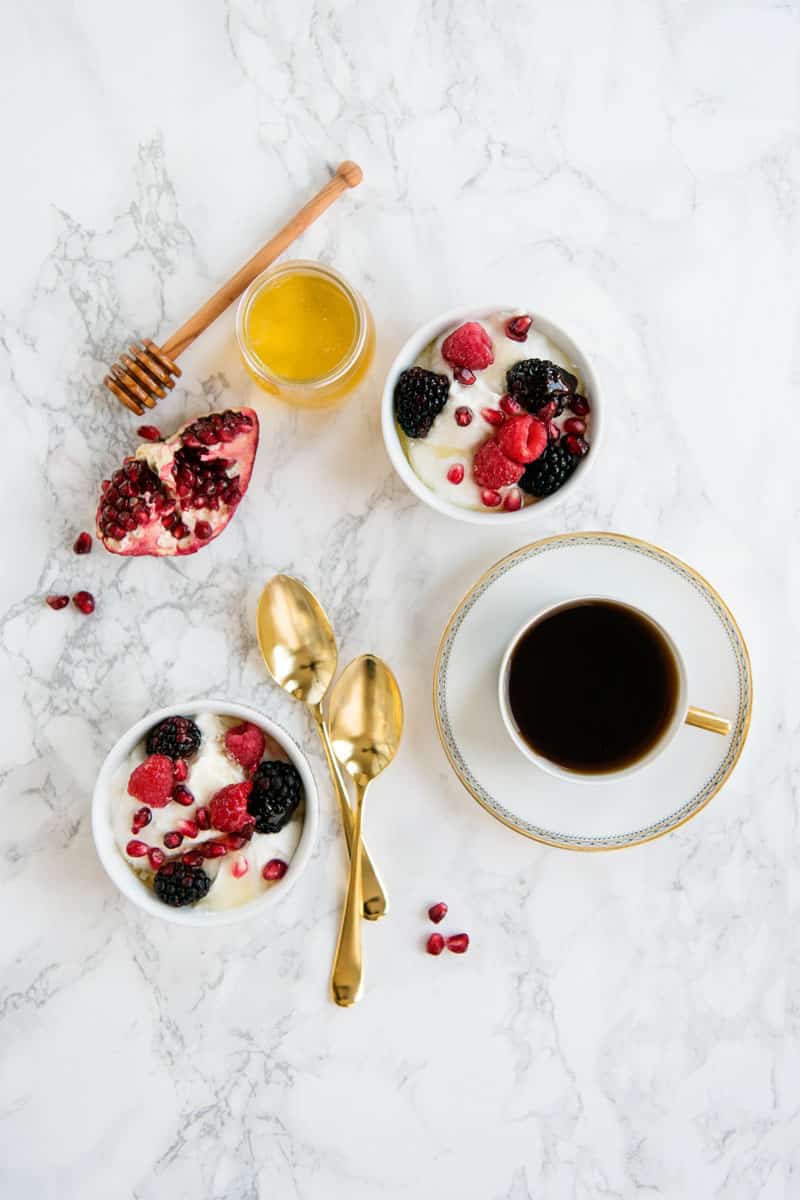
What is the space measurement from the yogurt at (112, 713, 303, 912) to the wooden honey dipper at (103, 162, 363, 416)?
58 cm

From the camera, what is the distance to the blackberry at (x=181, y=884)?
159 centimetres

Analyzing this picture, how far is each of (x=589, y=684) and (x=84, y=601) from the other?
0.92 meters

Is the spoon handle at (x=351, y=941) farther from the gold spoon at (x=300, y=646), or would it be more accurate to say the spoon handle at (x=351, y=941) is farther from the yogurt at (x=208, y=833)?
the yogurt at (x=208, y=833)

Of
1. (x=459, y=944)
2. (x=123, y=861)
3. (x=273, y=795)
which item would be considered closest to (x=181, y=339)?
(x=273, y=795)

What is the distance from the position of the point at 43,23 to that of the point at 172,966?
5.72ft

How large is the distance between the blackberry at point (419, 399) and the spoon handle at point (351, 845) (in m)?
0.54

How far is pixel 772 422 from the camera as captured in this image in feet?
5.96

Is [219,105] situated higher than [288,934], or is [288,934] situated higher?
[219,105]

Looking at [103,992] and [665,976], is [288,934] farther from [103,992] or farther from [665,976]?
[665,976]

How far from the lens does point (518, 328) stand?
1617mm

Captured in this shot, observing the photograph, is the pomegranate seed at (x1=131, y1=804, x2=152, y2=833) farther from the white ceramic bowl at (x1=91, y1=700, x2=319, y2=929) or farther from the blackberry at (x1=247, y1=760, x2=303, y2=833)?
the blackberry at (x1=247, y1=760, x2=303, y2=833)

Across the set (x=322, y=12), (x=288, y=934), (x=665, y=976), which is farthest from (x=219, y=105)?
Answer: (x=665, y=976)

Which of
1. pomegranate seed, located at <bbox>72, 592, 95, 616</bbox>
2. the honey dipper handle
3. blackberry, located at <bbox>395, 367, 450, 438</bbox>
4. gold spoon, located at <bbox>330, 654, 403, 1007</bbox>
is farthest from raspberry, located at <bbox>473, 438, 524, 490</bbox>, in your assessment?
pomegranate seed, located at <bbox>72, 592, 95, 616</bbox>

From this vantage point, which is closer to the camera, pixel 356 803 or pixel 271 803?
pixel 271 803
